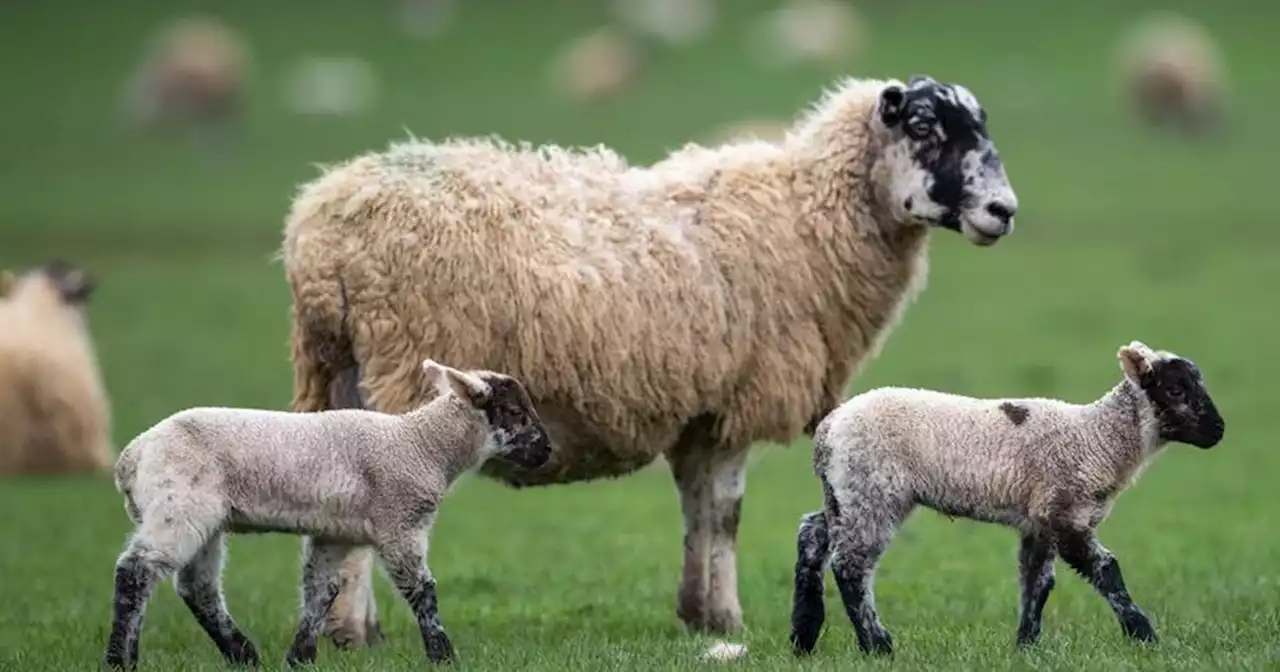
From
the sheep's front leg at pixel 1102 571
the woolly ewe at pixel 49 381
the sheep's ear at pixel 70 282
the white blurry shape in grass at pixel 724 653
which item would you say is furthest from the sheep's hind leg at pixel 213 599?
the sheep's ear at pixel 70 282

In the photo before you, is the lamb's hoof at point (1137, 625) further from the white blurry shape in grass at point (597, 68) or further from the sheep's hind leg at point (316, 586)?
the white blurry shape in grass at point (597, 68)

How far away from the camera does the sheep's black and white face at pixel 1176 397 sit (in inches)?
352

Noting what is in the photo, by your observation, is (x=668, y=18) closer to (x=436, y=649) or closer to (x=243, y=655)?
(x=243, y=655)

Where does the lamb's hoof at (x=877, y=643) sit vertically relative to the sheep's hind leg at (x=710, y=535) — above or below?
below

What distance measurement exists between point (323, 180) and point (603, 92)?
31251mm

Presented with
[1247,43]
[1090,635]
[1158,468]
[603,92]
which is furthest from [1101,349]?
[1247,43]

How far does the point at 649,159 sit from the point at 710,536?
24.1 m

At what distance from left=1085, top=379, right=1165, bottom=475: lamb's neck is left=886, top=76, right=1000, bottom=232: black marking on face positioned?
6.05 ft

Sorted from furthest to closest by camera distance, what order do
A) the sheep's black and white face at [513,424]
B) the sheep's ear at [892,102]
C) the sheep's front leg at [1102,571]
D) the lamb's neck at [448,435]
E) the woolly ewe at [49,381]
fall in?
the woolly ewe at [49,381], the sheep's ear at [892,102], the sheep's black and white face at [513,424], the lamb's neck at [448,435], the sheep's front leg at [1102,571]

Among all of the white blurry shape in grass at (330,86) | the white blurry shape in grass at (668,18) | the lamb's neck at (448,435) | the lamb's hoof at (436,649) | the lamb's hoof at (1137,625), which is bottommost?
the lamb's hoof at (436,649)

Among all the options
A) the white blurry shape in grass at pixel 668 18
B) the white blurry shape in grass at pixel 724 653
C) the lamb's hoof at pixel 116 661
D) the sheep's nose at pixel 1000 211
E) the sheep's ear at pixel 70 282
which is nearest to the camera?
the lamb's hoof at pixel 116 661

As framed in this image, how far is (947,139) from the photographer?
1077cm

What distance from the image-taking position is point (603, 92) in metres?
41.6

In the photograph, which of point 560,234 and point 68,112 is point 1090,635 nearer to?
point 560,234
